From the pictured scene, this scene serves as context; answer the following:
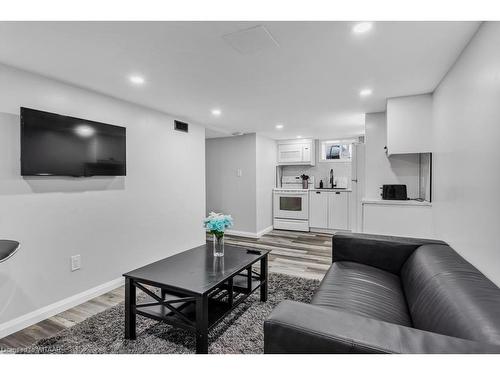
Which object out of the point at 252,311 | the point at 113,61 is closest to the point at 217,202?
the point at 252,311

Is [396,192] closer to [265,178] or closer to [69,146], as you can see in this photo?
[265,178]

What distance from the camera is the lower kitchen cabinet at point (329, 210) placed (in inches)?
216

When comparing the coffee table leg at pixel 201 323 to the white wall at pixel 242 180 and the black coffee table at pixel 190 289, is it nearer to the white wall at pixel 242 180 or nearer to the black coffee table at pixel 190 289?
the black coffee table at pixel 190 289

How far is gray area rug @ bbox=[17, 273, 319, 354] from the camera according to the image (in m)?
1.81

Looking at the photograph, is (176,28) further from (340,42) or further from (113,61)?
(340,42)

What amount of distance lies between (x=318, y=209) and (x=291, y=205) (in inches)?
24.1

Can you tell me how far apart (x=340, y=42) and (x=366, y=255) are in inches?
67.5

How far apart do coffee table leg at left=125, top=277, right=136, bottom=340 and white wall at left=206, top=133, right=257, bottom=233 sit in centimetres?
359

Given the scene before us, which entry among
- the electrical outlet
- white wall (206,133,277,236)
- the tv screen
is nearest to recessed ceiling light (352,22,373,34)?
the tv screen

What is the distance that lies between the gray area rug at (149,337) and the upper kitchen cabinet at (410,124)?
2362 millimetres

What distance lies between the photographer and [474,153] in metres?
1.64

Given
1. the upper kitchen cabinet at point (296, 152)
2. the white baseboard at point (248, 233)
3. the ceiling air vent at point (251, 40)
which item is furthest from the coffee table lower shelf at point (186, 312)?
the upper kitchen cabinet at point (296, 152)

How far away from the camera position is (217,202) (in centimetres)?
580

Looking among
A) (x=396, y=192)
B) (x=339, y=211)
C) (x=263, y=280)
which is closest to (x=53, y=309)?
(x=263, y=280)
